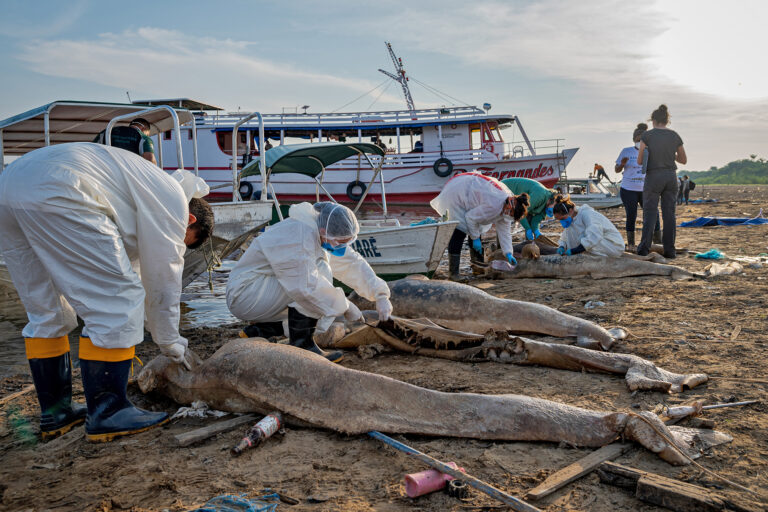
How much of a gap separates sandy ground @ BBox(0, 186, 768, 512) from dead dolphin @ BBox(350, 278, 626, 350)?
0.40 metres

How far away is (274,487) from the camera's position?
264 cm

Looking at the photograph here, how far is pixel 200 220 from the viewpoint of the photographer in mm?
3807

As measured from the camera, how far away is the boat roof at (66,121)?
7141mm

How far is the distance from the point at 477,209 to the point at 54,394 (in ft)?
22.0

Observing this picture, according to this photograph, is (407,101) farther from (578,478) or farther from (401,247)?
(578,478)

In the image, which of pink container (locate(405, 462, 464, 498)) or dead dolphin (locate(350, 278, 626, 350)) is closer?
pink container (locate(405, 462, 464, 498))

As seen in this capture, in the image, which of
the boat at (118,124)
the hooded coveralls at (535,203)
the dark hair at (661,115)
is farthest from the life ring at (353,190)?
the dark hair at (661,115)

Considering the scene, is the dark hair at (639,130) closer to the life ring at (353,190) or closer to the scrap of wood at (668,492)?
the scrap of wood at (668,492)

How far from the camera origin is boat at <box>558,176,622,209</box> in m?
27.8

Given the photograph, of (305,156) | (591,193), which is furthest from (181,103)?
(591,193)

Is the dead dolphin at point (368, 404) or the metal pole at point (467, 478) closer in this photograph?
the metal pole at point (467, 478)

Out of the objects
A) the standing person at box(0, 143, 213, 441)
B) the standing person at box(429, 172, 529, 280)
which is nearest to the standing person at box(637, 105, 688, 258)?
the standing person at box(429, 172, 529, 280)

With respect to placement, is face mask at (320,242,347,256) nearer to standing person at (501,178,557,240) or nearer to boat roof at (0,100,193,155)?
boat roof at (0,100,193,155)

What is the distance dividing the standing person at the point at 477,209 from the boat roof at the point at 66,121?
4.38 metres
